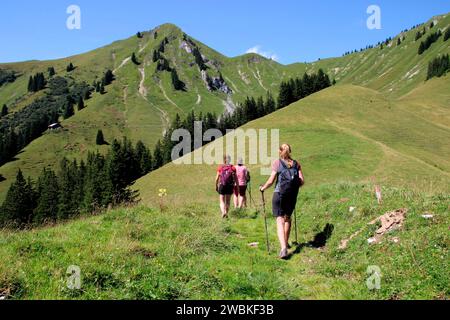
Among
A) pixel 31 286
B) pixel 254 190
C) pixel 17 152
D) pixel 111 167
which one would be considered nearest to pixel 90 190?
pixel 111 167

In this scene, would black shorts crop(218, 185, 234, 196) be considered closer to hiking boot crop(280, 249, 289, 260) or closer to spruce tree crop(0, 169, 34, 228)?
hiking boot crop(280, 249, 289, 260)

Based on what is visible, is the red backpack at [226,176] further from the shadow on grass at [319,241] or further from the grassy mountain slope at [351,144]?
the grassy mountain slope at [351,144]

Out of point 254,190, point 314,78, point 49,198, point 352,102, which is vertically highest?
point 314,78

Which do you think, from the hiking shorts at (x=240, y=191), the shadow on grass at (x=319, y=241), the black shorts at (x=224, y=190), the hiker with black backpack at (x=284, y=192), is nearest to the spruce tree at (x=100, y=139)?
the hiking shorts at (x=240, y=191)

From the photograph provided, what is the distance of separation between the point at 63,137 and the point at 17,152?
22.0 meters

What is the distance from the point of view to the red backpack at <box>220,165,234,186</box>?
1678 cm

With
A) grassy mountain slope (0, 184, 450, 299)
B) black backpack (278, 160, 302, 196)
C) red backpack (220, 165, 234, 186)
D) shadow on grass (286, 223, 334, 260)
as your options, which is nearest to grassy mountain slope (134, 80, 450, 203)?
red backpack (220, 165, 234, 186)

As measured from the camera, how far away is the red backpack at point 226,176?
16.8 metres

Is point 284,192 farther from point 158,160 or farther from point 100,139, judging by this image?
point 100,139

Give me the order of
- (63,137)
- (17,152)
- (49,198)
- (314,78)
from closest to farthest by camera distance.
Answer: (49,198)
(314,78)
(17,152)
(63,137)

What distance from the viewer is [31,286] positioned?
6.40 meters

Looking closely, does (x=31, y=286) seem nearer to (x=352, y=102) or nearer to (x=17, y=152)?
(x=352, y=102)

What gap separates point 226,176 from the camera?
16812 millimetres

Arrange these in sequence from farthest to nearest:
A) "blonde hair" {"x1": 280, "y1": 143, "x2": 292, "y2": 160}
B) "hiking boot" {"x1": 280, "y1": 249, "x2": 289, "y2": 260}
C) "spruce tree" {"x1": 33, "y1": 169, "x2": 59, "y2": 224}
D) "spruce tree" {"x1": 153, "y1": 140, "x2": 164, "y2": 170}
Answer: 1. "spruce tree" {"x1": 153, "y1": 140, "x2": 164, "y2": 170}
2. "spruce tree" {"x1": 33, "y1": 169, "x2": 59, "y2": 224}
3. "blonde hair" {"x1": 280, "y1": 143, "x2": 292, "y2": 160}
4. "hiking boot" {"x1": 280, "y1": 249, "x2": 289, "y2": 260}
